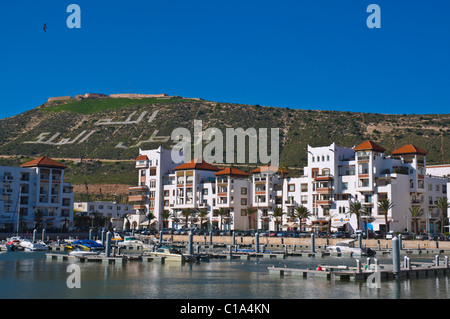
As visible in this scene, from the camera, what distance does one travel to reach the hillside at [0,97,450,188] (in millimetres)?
154750

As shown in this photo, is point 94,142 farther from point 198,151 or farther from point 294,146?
point 294,146

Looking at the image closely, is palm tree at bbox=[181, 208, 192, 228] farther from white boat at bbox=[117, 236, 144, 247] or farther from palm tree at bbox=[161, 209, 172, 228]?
white boat at bbox=[117, 236, 144, 247]

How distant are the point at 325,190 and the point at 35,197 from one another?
54979mm

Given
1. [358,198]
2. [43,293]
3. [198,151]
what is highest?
[198,151]

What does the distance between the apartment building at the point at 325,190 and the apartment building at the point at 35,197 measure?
71.6ft

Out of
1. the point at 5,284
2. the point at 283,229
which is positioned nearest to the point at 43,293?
the point at 5,284

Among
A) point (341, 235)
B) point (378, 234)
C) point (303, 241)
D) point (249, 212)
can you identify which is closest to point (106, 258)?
point (303, 241)

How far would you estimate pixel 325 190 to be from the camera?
102125mm

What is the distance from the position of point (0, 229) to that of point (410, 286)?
82.2 m

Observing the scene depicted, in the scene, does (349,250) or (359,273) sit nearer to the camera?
(359,273)

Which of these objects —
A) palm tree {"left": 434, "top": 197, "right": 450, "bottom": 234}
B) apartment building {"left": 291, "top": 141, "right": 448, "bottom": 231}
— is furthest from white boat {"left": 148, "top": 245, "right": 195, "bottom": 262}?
palm tree {"left": 434, "top": 197, "right": 450, "bottom": 234}

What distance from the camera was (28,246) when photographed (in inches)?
3110

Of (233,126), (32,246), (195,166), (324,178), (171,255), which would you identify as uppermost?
(233,126)

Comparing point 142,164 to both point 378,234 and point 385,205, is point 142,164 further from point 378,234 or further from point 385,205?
point 385,205
